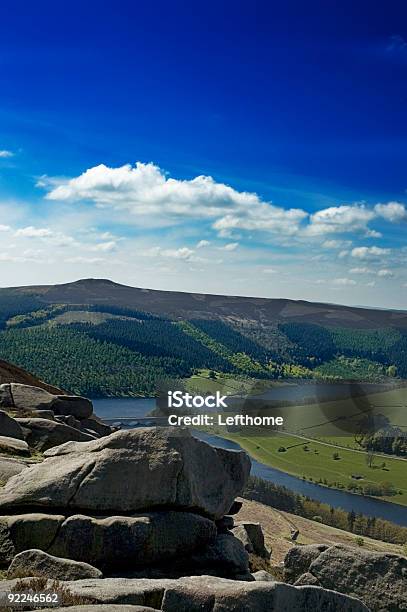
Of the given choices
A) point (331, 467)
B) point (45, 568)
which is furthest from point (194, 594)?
point (331, 467)

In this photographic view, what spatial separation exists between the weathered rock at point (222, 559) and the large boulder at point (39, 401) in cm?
2639

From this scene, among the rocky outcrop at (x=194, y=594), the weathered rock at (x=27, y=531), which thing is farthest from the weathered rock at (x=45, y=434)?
the rocky outcrop at (x=194, y=594)

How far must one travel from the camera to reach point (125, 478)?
58.4 ft

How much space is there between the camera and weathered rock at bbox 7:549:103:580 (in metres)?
14.5

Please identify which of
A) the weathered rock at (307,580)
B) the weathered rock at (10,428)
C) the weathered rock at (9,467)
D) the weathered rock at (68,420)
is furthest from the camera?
the weathered rock at (68,420)

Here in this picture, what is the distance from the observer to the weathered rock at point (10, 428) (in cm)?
3087

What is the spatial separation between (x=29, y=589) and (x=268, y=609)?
513 cm

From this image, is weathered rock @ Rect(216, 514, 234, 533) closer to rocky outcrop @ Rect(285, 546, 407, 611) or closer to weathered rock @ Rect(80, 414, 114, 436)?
rocky outcrop @ Rect(285, 546, 407, 611)

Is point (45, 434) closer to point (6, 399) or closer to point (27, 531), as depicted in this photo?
point (6, 399)

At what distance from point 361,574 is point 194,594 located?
27.1 feet

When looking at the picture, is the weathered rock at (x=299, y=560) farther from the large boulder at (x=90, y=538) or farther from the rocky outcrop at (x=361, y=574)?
the large boulder at (x=90, y=538)

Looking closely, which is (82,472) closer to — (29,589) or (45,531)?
(45,531)

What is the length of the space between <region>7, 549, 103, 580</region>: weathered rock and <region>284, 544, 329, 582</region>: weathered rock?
7.30 m

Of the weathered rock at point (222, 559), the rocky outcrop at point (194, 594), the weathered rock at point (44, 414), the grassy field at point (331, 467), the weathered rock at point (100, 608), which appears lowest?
the grassy field at point (331, 467)
